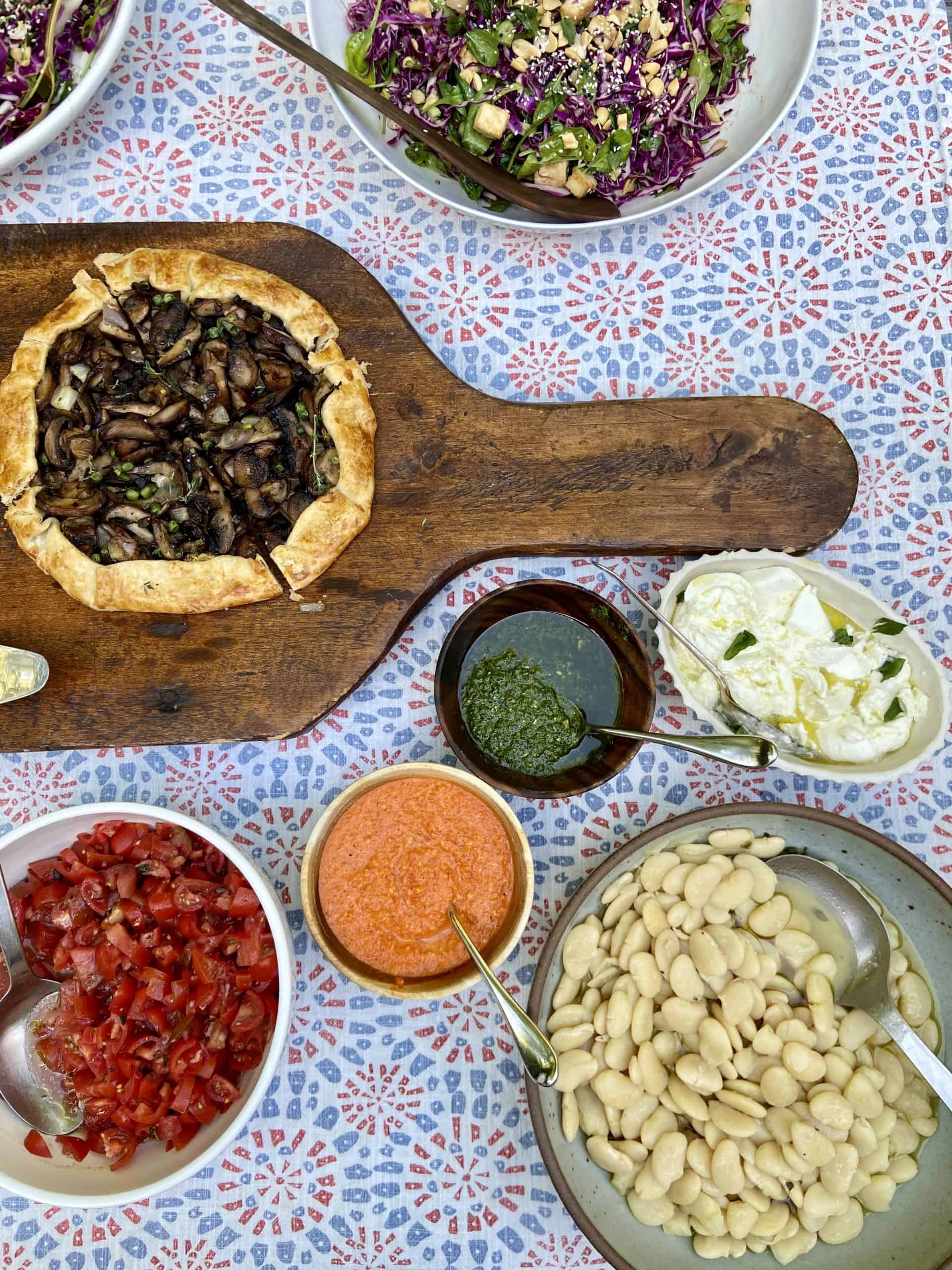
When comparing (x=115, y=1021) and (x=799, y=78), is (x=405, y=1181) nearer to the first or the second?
(x=115, y=1021)

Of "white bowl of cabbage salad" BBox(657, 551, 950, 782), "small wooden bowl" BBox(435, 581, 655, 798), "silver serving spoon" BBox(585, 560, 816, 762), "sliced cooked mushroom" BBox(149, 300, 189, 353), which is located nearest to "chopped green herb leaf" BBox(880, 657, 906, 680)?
"white bowl of cabbage salad" BBox(657, 551, 950, 782)

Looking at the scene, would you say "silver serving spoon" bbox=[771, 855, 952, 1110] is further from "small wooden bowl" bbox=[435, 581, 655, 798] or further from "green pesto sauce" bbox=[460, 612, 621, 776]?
"green pesto sauce" bbox=[460, 612, 621, 776]

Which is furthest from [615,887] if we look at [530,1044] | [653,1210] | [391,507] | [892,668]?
[391,507]

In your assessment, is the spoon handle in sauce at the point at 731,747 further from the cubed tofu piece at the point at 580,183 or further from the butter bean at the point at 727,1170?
the cubed tofu piece at the point at 580,183

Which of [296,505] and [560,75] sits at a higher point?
[560,75]

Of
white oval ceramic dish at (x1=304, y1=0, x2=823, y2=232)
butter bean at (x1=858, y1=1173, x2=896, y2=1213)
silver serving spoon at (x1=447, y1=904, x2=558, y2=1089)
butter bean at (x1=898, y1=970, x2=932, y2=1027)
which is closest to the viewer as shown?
silver serving spoon at (x1=447, y1=904, x2=558, y2=1089)

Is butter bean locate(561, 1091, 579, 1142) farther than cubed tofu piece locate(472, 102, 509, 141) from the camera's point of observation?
No

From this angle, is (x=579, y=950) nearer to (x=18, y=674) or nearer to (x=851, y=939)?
(x=851, y=939)
